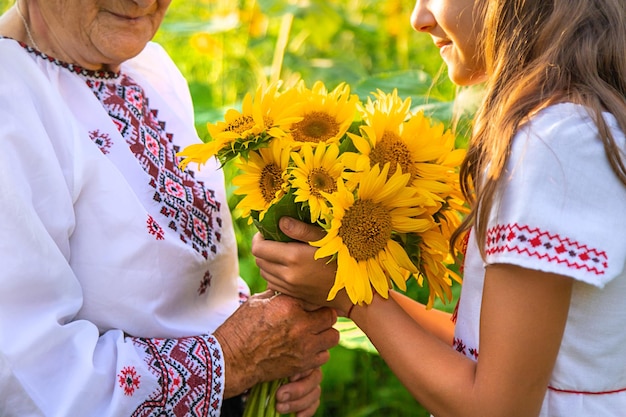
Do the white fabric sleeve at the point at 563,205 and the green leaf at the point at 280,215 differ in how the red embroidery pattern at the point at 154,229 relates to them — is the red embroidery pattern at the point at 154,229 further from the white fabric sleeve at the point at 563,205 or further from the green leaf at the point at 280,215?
the white fabric sleeve at the point at 563,205

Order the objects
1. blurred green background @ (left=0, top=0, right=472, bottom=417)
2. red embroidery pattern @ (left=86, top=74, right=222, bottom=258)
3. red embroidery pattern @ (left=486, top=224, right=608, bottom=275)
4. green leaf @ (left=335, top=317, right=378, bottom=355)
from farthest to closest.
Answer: blurred green background @ (left=0, top=0, right=472, bottom=417) < green leaf @ (left=335, top=317, right=378, bottom=355) < red embroidery pattern @ (left=86, top=74, right=222, bottom=258) < red embroidery pattern @ (left=486, top=224, right=608, bottom=275)

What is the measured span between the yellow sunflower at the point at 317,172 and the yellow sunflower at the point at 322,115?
96 millimetres

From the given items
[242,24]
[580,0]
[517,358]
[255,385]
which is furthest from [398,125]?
[242,24]

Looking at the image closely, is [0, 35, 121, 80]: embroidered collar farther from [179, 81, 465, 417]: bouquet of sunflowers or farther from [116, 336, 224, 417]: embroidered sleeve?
[116, 336, 224, 417]: embroidered sleeve

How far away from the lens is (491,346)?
143cm

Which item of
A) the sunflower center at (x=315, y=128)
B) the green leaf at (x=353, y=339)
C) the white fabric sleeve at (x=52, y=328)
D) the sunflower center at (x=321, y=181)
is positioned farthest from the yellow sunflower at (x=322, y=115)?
the green leaf at (x=353, y=339)

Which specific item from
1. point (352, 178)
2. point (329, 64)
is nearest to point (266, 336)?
point (352, 178)

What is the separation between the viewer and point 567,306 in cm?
142

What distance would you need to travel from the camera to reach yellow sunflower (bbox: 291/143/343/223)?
4.99 feet

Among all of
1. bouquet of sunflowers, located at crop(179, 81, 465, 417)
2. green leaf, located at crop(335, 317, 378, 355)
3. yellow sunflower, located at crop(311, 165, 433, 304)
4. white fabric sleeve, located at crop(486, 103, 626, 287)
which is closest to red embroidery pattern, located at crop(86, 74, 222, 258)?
bouquet of sunflowers, located at crop(179, 81, 465, 417)

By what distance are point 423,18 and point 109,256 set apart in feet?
2.82

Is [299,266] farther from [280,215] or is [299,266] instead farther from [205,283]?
[205,283]

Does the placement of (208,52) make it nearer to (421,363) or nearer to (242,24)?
(242,24)

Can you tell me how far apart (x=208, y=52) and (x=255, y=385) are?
2821 mm
